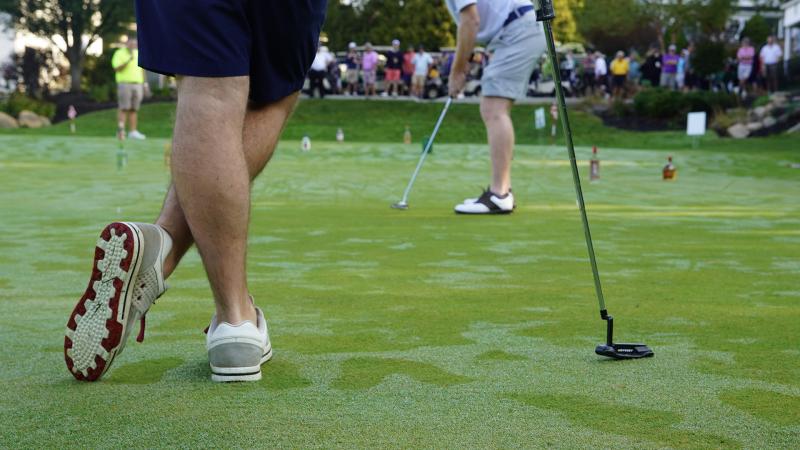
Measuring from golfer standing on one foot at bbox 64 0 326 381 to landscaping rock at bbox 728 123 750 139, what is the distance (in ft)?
84.0

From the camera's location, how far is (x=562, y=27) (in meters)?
61.3

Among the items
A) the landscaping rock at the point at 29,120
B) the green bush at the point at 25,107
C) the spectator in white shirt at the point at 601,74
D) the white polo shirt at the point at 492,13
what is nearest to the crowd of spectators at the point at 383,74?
the spectator in white shirt at the point at 601,74

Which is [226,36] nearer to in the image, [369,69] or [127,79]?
[127,79]

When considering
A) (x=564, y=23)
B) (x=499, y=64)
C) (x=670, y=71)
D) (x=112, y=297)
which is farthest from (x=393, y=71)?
(x=112, y=297)

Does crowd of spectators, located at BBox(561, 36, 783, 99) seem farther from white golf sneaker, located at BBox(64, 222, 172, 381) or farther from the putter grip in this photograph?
white golf sneaker, located at BBox(64, 222, 172, 381)

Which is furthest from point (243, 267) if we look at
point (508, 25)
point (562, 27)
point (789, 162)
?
point (562, 27)

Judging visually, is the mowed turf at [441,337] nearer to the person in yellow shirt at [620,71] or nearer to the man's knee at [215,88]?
the man's knee at [215,88]

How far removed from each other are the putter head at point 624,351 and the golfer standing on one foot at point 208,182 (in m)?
0.84

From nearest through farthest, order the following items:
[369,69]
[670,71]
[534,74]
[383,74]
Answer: [670,71]
[534,74]
[369,69]
[383,74]

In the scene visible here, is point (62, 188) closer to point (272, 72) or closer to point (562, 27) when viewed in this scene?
point (272, 72)

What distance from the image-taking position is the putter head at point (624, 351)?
10.0 ft

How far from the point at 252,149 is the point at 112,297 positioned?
1.96ft

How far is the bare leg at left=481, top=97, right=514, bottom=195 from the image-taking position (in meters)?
8.20

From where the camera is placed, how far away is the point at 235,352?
2873mm
